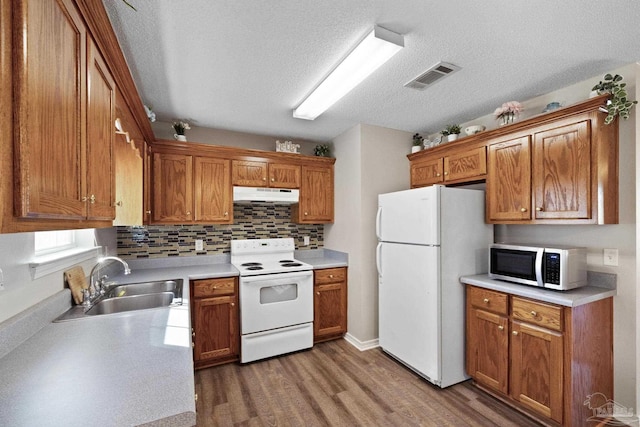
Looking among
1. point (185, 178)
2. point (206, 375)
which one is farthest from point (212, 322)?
point (185, 178)

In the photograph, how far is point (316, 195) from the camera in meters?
3.50

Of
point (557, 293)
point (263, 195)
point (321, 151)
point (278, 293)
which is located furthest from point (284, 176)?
point (557, 293)

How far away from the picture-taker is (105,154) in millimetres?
1258

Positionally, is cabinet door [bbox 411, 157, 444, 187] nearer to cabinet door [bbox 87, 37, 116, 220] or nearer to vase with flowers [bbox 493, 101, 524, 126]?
vase with flowers [bbox 493, 101, 524, 126]

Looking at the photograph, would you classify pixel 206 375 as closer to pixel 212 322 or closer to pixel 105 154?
pixel 212 322

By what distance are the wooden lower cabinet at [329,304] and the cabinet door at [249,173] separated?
120cm

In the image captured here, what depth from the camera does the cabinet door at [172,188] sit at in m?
2.81

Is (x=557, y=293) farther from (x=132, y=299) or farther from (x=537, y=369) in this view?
(x=132, y=299)

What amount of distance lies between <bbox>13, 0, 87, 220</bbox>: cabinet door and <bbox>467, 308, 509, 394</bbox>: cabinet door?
2.67 meters

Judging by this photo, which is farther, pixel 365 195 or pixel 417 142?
pixel 417 142

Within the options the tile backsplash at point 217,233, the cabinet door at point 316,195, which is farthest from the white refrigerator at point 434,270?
the tile backsplash at point 217,233

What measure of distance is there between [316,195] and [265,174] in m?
0.67

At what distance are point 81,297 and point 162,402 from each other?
4.55 ft

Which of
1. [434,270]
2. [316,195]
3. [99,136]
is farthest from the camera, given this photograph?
[316,195]
